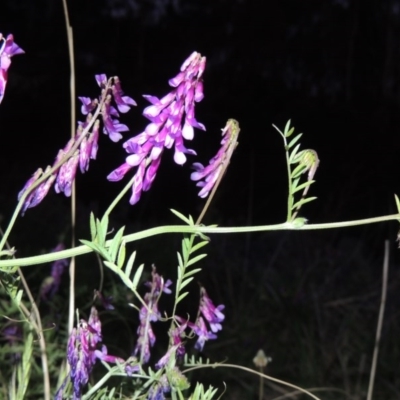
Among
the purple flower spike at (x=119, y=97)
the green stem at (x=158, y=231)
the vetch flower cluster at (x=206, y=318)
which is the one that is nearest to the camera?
the green stem at (x=158, y=231)

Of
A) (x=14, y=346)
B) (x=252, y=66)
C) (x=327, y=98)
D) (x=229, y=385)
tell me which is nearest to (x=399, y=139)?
(x=327, y=98)

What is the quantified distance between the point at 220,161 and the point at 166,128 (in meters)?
0.07

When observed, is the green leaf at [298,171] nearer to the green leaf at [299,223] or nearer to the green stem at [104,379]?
the green leaf at [299,223]

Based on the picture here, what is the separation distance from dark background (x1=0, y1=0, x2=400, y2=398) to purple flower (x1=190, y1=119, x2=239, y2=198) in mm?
2400

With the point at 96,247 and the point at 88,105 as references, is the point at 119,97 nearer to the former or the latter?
the point at 88,105

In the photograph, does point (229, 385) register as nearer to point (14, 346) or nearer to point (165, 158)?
point (14, 346)

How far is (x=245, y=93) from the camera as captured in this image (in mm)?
3980

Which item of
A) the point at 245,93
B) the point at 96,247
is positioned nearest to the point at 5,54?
the point at 96,247

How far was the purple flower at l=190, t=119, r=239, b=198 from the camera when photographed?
0.82 m

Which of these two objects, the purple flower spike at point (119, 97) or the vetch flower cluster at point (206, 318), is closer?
the purple flower spike at point (119, 97)

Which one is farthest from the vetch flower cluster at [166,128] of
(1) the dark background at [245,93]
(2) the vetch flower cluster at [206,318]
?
(1) the dark background at [245,93]

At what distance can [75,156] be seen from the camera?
83cm

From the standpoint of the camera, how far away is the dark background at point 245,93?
3.58 meters

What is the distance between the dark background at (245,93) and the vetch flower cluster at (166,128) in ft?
8.02
